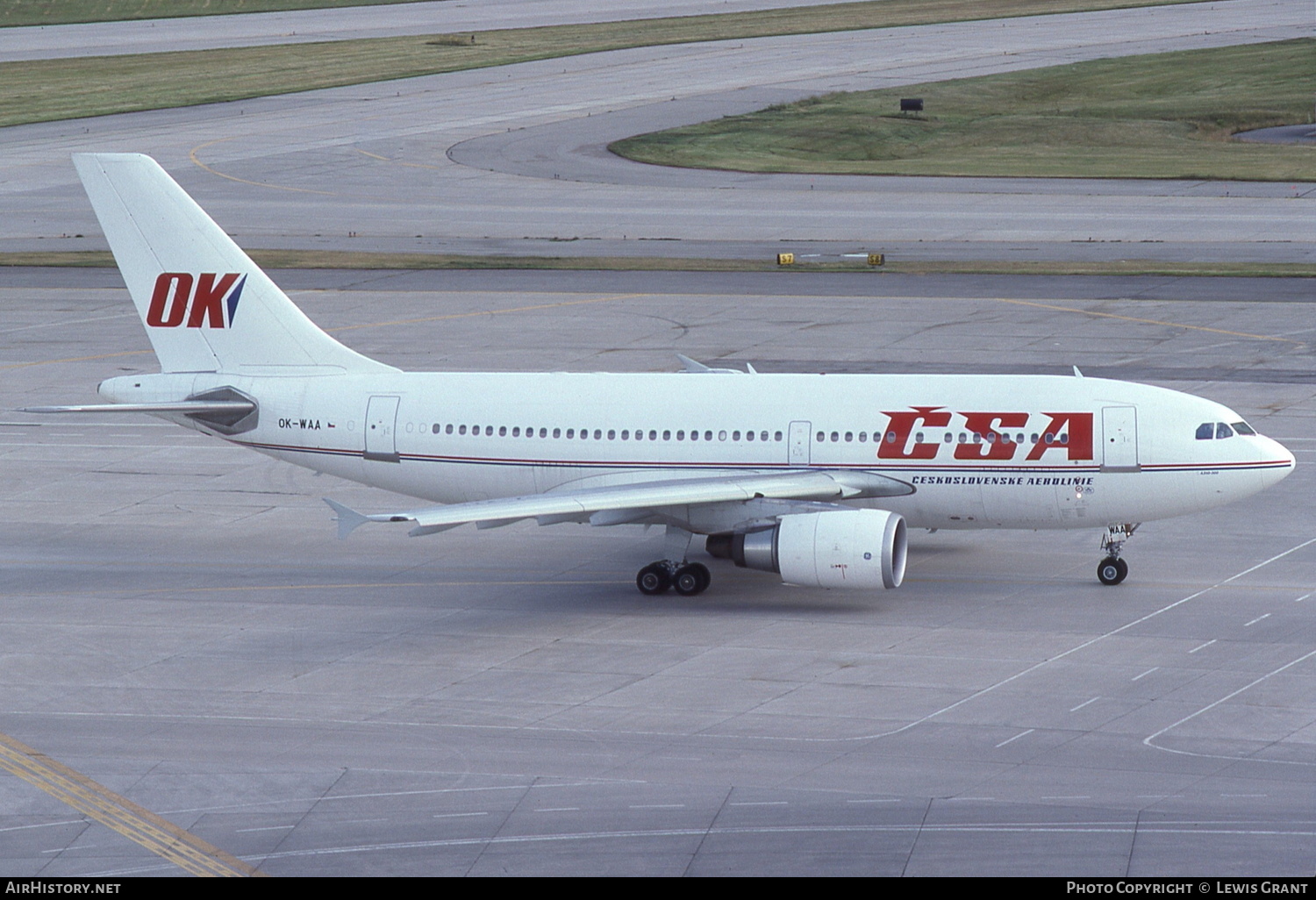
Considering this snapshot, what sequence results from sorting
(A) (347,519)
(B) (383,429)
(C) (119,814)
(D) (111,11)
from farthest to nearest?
(D) (111,11)
(B) (383,429)
(A) (347,519)
(C) (119,814)

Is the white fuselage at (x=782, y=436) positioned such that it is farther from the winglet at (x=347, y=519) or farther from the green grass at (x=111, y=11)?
the green grass at (x=111, y=11)

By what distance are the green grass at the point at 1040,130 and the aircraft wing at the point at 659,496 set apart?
67.8 m

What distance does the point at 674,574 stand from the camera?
3966cm

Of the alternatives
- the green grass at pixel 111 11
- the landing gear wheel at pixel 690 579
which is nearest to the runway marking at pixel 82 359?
the landing gear wheel at pixel 690 579

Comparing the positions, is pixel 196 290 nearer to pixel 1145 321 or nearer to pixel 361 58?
pixel 1145 321

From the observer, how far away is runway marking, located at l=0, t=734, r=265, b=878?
2628 cm

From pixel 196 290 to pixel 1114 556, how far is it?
22209 mm

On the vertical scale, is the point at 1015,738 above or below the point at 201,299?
below

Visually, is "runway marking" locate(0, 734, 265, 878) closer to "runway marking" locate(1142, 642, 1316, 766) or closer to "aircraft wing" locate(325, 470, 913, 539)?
"aircraft wing" locate(325, 470, 913, 539)

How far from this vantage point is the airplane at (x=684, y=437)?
3872cm

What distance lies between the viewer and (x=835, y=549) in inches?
1463

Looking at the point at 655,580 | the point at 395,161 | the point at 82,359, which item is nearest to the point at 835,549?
the point at 655,580
